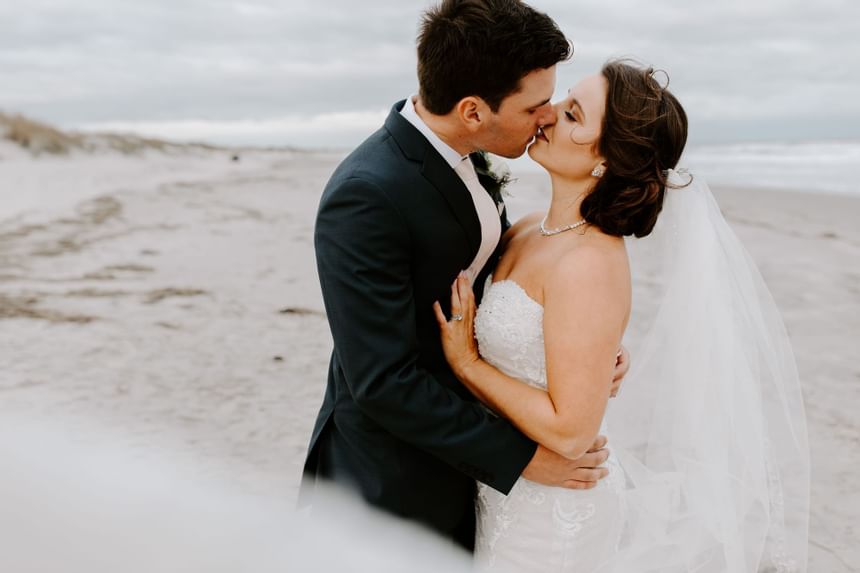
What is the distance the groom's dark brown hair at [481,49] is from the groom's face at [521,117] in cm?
3

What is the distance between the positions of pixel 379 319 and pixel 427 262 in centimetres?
24

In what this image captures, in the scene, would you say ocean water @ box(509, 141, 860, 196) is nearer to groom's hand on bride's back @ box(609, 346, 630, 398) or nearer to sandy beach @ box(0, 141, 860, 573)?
sandy beach @ box(0, 141, 860, 573)

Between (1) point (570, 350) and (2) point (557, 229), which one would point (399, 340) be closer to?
(1) point (570, 350)

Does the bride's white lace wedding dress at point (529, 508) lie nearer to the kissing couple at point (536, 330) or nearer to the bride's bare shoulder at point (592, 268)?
the kissing couple at point (536, 330)

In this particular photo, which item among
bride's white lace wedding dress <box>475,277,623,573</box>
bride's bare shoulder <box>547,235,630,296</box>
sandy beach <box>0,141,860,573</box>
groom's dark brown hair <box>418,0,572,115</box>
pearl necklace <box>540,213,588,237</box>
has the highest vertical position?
groom's dark brown hair <box>418,0,572,115</box>

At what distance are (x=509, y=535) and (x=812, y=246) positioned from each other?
944cm

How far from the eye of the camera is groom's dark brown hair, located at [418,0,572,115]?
2207 millimetres

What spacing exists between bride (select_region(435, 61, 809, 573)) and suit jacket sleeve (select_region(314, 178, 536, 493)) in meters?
0.23

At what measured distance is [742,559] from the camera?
253cm

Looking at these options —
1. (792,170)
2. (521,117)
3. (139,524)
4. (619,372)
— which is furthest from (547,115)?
(792,170)

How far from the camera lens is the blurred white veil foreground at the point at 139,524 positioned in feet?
1.77

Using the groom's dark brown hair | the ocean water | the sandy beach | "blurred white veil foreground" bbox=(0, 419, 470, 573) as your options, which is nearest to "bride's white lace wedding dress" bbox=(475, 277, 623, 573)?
the groom's dark brown hair

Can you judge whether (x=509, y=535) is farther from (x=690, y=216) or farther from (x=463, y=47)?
(x=463, y=47)

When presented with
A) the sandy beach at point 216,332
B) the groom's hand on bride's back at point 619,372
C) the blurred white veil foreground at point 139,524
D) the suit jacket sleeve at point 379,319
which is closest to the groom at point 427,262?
the suit jacket sleeve at point 379,319
